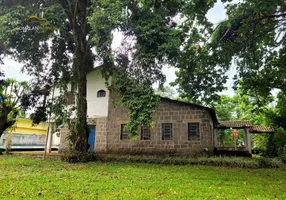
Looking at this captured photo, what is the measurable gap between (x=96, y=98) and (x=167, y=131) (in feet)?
18.6

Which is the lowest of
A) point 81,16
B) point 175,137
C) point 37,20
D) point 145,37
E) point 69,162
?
point 69,162

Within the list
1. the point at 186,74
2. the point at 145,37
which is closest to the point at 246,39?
the point at 186,74

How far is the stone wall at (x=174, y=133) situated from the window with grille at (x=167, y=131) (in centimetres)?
19

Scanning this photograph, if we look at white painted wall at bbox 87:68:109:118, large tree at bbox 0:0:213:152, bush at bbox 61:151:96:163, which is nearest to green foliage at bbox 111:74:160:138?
large tree at bbox 0:0:213:152

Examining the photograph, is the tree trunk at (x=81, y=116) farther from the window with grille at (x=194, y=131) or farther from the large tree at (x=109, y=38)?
the window with grille at (x=194, y=131)

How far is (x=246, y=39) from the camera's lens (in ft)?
24.0

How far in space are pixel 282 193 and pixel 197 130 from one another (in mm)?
7172

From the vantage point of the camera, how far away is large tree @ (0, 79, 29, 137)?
14.6 m

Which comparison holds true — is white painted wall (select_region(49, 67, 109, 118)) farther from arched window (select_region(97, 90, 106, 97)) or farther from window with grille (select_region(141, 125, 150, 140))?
window with grille (select_region(141, 125, 150, 140))

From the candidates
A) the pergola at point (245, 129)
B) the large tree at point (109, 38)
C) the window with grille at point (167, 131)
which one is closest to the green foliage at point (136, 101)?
the large tree at point (109, 38)

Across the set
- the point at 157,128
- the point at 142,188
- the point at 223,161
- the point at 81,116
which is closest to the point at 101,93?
the point at 81,116

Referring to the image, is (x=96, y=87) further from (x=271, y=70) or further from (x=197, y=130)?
(x=271, y=70)

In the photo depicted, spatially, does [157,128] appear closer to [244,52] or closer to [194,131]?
[194,131]

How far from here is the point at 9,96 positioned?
14.7m
